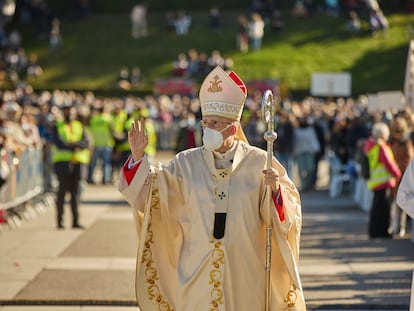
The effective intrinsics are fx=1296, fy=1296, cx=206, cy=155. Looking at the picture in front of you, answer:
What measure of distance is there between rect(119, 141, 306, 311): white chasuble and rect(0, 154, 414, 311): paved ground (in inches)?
143

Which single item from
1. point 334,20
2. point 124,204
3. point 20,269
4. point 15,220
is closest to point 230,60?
point 334,20

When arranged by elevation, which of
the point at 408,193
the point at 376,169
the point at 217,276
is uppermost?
the point at 408,193

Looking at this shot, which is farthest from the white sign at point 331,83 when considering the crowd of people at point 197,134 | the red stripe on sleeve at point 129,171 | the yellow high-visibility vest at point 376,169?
the red stripe on sleeve at point 129,171

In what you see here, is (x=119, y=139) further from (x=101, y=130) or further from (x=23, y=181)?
(x=23, y=181)

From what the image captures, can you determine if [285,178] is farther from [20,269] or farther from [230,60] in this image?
[230,60]

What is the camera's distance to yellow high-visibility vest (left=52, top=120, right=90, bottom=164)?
17.7 m

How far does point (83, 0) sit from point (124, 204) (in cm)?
4293

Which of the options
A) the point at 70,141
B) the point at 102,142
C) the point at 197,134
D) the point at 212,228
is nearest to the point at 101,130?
the point at 102,142

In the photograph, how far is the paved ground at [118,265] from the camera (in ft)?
39.2

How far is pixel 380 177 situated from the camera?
1730 cm

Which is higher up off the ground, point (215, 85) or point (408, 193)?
point (215, 85)

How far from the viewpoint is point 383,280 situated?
13320mm

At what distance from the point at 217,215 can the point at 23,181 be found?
39.6ft

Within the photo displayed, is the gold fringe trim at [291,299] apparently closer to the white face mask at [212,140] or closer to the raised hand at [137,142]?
the white face mask at [212,140]
